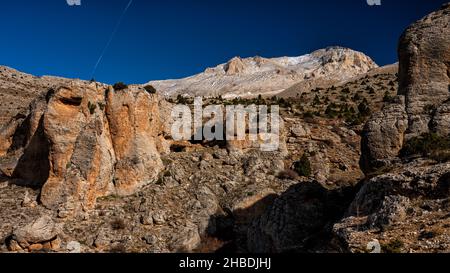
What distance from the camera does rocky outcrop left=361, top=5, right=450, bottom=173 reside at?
1855cm

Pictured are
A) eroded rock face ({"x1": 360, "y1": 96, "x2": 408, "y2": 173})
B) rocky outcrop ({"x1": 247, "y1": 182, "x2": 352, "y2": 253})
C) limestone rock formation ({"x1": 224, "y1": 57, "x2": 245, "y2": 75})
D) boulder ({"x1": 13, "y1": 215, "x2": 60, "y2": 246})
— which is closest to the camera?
eroded rock face ({"x1": 360, "y1": 96, "x2": 408, "y2": 173})

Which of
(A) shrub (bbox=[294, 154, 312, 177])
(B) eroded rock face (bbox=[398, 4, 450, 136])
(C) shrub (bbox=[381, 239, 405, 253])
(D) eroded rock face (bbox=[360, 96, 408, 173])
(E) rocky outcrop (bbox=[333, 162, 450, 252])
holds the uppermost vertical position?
(B) eroded rock face (bbox=[398, 4, 450, 136])

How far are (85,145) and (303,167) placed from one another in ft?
48.7

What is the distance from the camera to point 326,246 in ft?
49.5

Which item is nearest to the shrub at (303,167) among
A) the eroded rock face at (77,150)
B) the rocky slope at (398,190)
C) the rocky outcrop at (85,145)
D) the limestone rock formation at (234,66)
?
the rocky slope at (398,190)

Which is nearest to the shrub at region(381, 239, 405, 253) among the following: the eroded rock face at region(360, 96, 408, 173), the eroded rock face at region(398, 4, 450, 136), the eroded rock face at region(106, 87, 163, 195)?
the eroded rock face at region(360, 96, 408, 173)

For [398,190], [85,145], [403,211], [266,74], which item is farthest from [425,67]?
[266,74]

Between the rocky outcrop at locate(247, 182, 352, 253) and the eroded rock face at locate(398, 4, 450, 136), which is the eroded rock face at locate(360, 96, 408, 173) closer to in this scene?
the eroded rock face at locate(398, 4, 450, 136)

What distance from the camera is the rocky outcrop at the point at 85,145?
2602 cm

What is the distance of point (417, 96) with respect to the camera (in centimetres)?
1989

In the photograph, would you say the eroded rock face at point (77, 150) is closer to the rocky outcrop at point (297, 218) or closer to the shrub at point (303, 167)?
the rocky outcrop at point (297, 218)

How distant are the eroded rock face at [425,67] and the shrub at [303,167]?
453 inches
